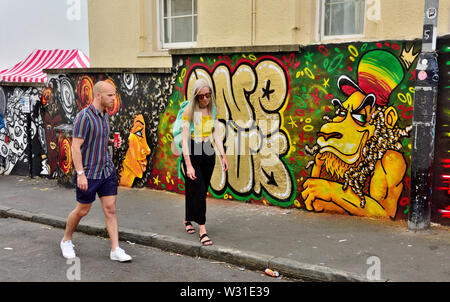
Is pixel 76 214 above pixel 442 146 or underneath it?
underneath

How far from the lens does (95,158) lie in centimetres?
501

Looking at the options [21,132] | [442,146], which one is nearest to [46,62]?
[21,132]

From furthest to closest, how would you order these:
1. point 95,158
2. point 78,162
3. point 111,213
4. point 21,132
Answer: point 21,132 < point 111,213 < point 95,158 < point 78,162

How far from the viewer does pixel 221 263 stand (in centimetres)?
523

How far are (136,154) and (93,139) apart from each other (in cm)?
373

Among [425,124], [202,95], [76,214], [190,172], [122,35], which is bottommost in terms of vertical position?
[76,214]

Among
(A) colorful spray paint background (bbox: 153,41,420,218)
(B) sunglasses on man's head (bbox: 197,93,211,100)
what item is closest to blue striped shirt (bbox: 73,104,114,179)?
(B) sunglasses on man's head (bbox: 197,93,211,100)

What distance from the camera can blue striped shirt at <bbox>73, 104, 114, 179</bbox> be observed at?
16.0ft

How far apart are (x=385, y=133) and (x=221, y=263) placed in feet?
8.91

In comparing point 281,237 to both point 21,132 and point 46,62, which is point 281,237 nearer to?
point 21,132

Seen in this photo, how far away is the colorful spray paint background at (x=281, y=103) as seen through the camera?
6031 millimetres

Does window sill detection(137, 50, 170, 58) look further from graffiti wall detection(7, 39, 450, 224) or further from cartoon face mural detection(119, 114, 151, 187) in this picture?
cartoon face mural detection(119, 114, 151, 187)
